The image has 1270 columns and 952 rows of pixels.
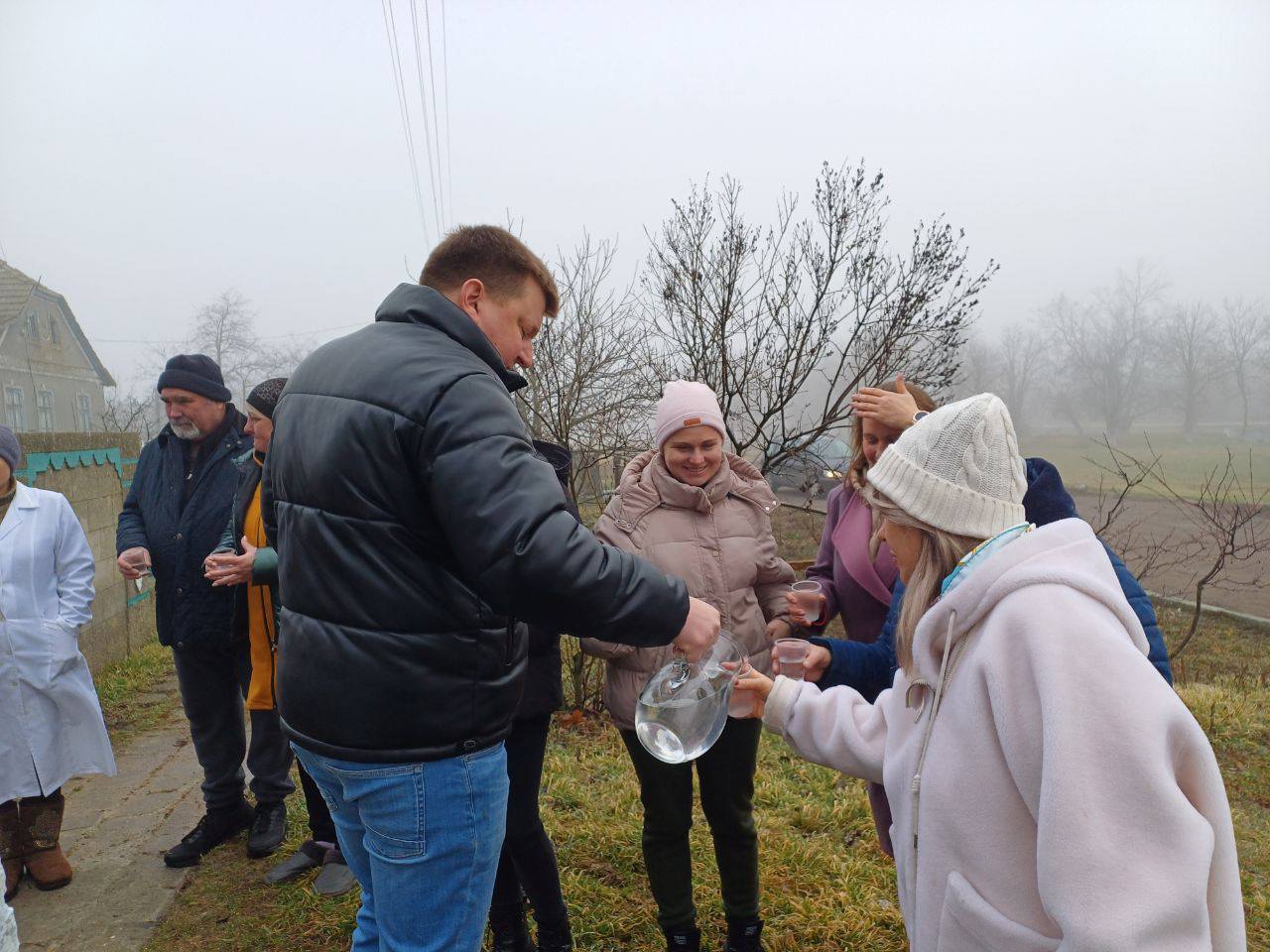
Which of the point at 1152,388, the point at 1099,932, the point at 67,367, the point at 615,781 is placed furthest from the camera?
the point at 1152,388

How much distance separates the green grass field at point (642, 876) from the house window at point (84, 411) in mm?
10617

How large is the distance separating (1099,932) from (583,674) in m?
4.81

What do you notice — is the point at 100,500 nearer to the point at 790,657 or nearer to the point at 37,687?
the point at 37,687

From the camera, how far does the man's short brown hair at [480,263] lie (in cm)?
203

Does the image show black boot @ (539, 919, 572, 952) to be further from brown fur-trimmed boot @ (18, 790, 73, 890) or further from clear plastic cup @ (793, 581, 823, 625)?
brown fur-trimmed boot @ (18, 790, 73, 890)

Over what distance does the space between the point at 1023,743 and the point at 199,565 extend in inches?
136

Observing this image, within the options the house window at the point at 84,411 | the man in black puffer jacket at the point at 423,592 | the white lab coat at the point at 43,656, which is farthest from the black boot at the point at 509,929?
the house window at the point at 84,411

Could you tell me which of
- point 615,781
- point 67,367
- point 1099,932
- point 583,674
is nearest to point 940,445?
point 1099,932

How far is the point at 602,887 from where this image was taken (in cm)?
344

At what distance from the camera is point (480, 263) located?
2027 millimetres

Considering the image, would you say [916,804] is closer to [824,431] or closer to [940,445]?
[940,445]

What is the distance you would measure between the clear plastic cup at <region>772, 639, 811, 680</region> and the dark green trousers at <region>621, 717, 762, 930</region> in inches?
21.0

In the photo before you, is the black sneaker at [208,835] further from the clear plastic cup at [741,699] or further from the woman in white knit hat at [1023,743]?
the woman in white knit hat at [1023,743]

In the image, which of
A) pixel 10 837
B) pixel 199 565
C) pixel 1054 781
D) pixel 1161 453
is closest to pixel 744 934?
pixel 1054 781
